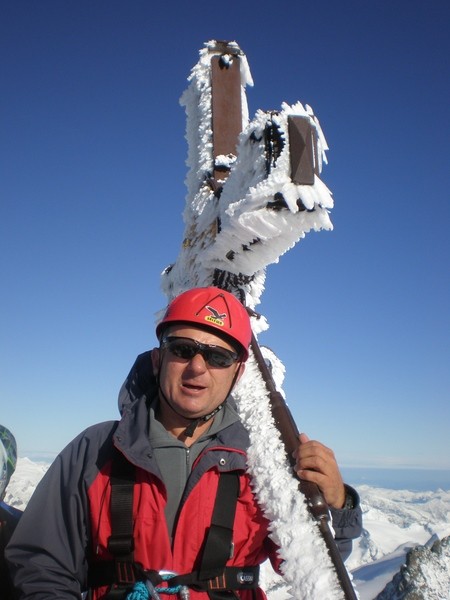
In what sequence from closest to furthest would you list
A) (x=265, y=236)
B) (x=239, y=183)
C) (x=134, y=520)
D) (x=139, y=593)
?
(x=139, y=593), (x=134, y=520), (x=265, y=236), (x=239, y=183)

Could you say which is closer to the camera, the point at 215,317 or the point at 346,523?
the point at 346,523

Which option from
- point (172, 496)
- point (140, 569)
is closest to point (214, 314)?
point (172, 496)

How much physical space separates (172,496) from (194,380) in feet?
1.39

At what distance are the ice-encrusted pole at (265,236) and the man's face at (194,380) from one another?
0.15m

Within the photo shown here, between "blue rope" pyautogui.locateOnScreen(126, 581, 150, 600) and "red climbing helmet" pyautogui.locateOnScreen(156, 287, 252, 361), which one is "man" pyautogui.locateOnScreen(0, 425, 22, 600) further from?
"red climbing helmet" pyautogui.locateOnScreen(156, 287, 252, 361)

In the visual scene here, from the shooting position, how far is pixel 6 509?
2234 mm

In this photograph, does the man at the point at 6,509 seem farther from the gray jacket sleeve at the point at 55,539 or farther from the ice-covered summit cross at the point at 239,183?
the ice-covered summit cross at the point at 239,183

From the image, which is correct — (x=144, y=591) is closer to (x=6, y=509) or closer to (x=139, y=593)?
(x=139, y=593)

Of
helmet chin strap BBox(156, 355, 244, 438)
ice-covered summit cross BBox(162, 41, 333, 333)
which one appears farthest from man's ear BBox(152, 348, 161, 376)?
ice-covered summit cross BBox(162, 41, 333, 333)

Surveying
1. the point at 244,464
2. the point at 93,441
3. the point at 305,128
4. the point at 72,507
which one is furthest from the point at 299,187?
the point at 72,507

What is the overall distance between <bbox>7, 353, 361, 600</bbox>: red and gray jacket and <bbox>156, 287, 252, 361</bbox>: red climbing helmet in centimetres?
39

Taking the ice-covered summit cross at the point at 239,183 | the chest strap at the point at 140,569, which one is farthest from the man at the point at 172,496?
the ice-covered summit cross at the point at 239,183

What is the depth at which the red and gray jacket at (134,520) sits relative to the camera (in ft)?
5.73

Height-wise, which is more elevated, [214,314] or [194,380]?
[214,314]
